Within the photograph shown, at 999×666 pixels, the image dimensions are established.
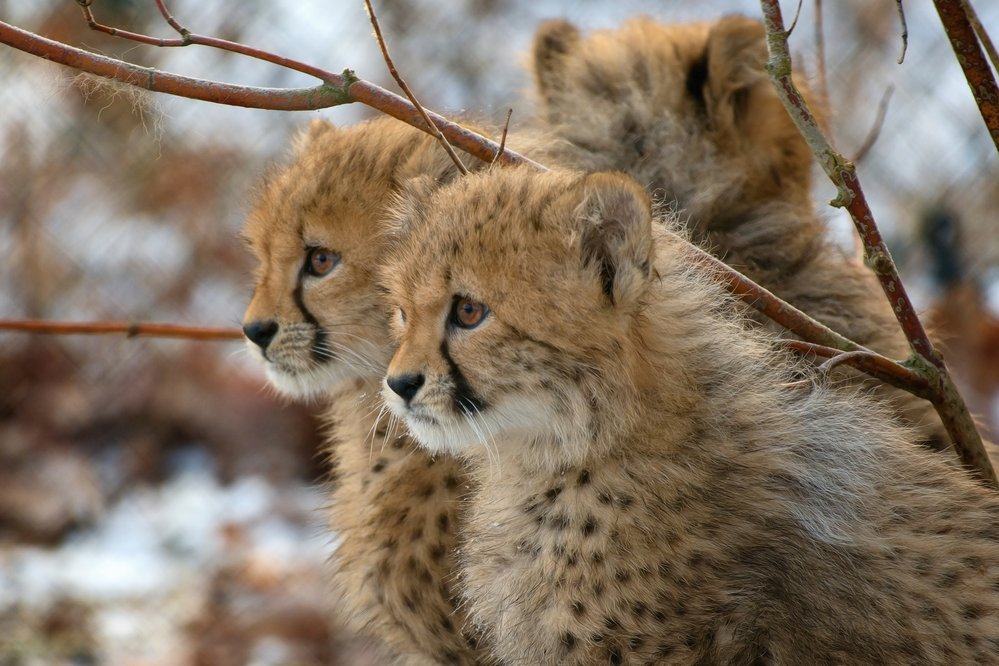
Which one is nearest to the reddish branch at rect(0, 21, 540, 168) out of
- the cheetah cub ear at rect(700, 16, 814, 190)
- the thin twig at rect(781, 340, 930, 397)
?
the thin twig at rect(781, 340, 930, 397)

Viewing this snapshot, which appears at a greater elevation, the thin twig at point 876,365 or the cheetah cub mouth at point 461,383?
the thin twig at point 876,365

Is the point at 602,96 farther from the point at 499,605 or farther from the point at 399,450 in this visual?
the point at 499,605

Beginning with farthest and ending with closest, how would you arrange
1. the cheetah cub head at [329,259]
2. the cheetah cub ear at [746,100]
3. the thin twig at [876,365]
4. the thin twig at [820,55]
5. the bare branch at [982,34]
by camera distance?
the cheetah cub ear at [746,100] → the thin twig at [820,55] → the cheetah cub head at [329,259] → the thin twig at [876,365] → the bare branch at [982,34]

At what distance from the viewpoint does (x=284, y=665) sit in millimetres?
4465

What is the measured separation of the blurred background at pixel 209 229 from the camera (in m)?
5.45

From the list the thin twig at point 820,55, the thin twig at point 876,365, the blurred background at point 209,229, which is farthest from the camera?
the blurred background at point 209,229

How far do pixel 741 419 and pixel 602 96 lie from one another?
4.27ft

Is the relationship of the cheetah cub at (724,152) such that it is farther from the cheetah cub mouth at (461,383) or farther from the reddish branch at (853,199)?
the cheetah cub mouth at (461,383)

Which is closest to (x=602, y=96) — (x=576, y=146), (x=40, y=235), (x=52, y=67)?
(x=576, y=146)

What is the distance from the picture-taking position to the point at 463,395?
2.19 m

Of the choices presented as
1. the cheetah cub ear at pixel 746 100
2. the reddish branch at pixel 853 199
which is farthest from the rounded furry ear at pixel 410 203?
the cheetah cub ear at pixel 746 100

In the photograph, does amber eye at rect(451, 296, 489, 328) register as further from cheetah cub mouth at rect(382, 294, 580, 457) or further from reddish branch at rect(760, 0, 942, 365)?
reddish branch at rect(760, 0, 942, 365)

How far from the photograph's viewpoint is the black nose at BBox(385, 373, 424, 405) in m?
2.19

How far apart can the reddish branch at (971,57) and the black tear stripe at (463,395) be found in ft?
3.07
